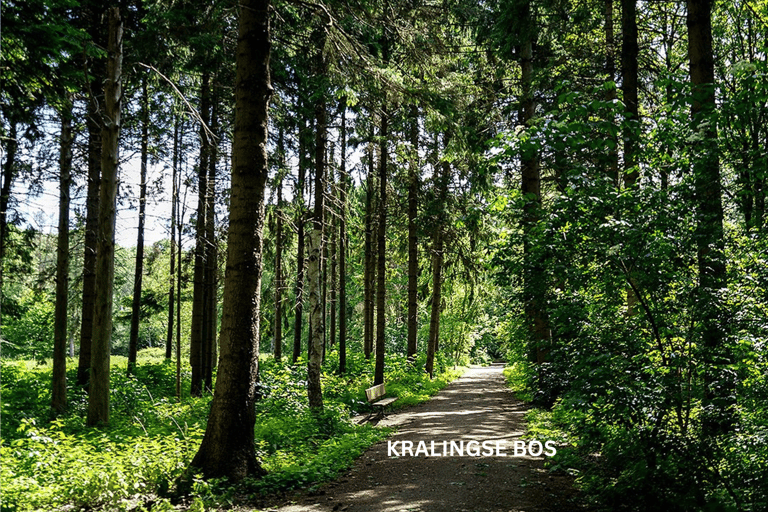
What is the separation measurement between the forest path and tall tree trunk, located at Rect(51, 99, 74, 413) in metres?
7.53

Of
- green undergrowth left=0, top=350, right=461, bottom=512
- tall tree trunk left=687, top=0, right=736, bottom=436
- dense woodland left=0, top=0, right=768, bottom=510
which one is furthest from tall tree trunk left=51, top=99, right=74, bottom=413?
tall tree trunk left=687, top=0, right=736, bottom=436

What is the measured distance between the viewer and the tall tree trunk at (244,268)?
6.29m

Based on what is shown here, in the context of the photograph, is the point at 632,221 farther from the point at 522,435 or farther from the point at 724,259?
the point at 522,435

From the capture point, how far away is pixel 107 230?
9.04 meters

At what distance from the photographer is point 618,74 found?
1211 cm

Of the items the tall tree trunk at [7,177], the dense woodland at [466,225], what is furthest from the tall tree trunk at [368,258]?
the tall tree trunk at [7,177]

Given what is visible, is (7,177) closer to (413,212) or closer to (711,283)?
(413,212)

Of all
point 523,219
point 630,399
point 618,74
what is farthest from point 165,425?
point 618,74

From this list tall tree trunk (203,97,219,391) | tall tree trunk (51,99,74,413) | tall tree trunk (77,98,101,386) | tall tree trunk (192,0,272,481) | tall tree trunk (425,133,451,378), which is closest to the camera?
tall tree trunk (192,0,272,481)

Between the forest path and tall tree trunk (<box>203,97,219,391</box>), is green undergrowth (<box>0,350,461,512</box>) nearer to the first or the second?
the forest path

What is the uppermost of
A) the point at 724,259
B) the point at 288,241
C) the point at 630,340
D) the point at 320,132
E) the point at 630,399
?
the point at 320,132

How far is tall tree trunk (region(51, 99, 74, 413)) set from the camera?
452 inches

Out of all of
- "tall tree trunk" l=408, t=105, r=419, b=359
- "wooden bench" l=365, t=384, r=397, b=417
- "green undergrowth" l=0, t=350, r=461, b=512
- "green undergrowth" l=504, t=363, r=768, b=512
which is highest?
"tall tree trunk" l=408, t=105, r=419, b=359

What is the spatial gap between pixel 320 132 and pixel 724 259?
29.3 ft
